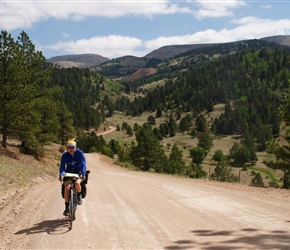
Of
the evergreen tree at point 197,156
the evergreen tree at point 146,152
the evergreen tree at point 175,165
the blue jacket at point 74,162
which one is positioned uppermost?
the blue jacket at point 74,162

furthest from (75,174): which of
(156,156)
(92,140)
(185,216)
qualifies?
(92,140)

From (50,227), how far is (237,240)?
4851 millimetres

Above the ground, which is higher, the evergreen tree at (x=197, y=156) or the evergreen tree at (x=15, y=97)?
the evergreen tree at (x=15, y=97)

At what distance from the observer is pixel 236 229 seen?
7750 mm

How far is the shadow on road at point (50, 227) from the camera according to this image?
828 cm

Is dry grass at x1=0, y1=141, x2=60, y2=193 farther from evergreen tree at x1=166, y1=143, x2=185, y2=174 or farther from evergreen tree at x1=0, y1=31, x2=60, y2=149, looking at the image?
evergreen tree at x1=166, y1=143, x2=185, y2=174

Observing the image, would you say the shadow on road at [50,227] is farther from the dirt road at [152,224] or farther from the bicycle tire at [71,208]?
the bicycle tire at [71,208]

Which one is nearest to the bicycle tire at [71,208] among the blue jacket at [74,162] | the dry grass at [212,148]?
the blue jacket at [74,162]

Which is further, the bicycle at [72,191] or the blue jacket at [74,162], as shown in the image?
the blue jacket at [74,162]

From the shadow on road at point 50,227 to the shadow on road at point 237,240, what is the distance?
3.12 m

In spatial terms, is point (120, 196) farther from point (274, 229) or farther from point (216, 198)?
point (274, 229)

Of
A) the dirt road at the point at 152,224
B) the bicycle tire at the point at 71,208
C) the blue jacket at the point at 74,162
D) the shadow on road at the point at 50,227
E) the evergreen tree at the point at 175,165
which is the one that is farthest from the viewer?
the evergreen tree at the point at 175,165

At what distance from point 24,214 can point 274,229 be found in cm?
756

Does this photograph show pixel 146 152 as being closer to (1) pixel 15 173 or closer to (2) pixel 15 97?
(2) pixel 15 97
